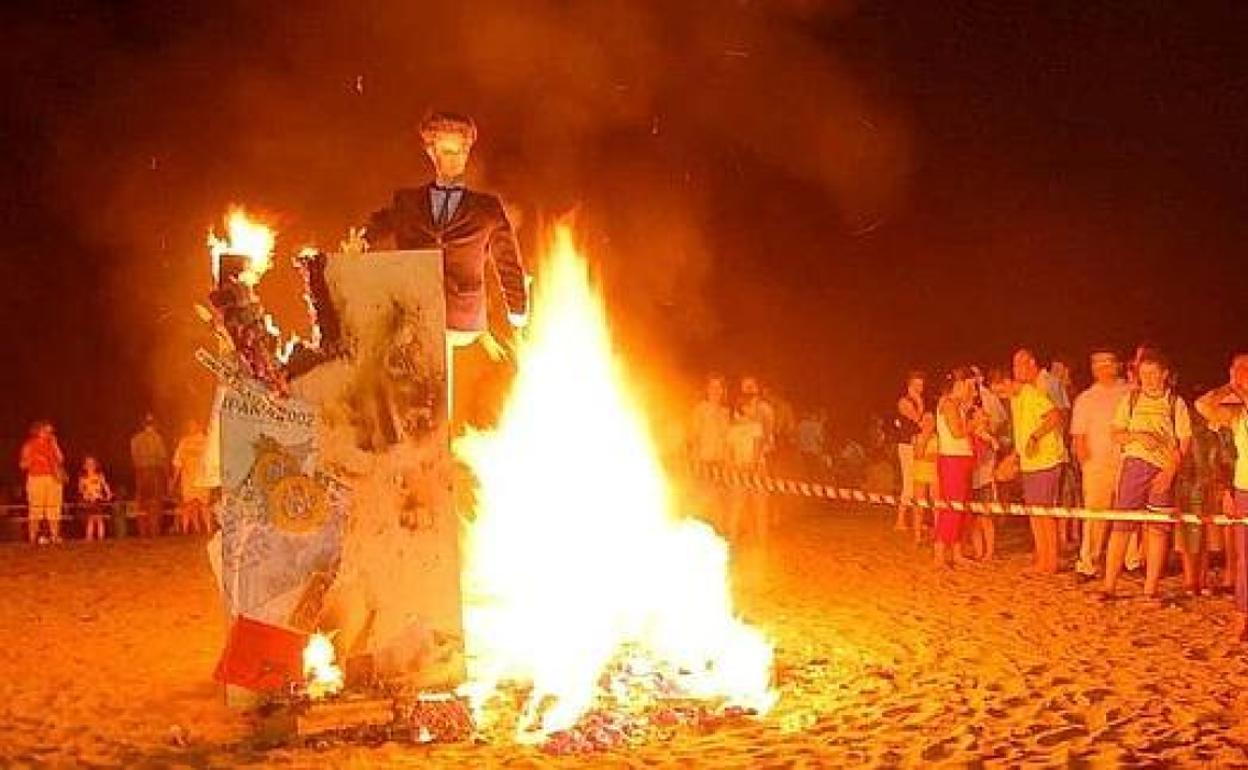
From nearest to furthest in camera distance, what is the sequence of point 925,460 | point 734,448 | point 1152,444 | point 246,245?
point 246,245 < point 1152,444 < point 925,460 < point 734,448

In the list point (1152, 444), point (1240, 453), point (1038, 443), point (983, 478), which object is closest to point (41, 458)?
point (983, 478)

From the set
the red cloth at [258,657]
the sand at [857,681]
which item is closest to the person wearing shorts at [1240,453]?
the sand at [857,681]

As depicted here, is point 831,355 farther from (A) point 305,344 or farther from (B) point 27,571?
(A) point 305,344

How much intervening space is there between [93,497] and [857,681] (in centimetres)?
1404

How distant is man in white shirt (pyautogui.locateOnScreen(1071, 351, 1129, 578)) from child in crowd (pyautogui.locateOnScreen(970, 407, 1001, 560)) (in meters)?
1.43

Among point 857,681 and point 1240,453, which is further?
point 1240,453

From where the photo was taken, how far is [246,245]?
8.56m

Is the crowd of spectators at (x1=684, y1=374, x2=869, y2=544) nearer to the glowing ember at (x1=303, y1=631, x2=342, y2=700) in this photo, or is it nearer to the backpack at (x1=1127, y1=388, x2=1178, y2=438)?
the backpack at (x1=1127, y1=388, x2=1178, y2=438)

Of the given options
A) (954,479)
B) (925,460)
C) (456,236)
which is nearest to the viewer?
(456,236)

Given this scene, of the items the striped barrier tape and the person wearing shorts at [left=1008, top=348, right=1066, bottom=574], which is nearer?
the striped barrier tape

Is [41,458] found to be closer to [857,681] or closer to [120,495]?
[120,495]

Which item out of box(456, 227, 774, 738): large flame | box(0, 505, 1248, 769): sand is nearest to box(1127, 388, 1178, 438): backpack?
box(0, 505, 1248, 769): sand

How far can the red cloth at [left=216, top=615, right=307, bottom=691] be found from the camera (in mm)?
8203

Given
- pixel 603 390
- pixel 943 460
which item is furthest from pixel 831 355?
pixel 603 390
